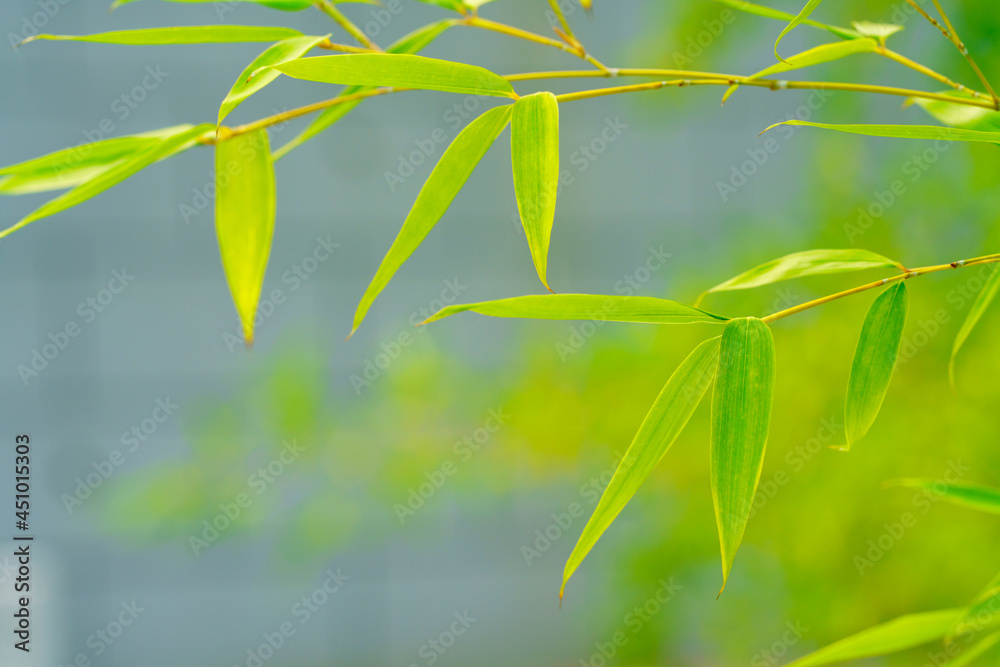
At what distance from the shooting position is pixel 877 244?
34.8 inches

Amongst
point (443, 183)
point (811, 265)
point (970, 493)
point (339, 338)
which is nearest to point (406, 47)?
point (443, 183)

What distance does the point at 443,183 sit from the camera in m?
0.29

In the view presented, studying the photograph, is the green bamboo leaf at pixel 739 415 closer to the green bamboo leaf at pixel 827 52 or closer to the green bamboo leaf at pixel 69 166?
the green bamboo leaf at pixel 827 52

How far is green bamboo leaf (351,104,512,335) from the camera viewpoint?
0.29 metres

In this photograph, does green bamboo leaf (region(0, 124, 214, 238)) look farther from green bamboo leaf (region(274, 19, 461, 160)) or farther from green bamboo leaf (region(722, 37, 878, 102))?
green bamboo leaf (region(722, 37, 878, 102))

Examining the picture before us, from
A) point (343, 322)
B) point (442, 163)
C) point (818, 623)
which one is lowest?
point (818, 623)

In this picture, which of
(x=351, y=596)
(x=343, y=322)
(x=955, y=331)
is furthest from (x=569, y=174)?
(x=351, y=596)

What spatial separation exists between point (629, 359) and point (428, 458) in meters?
0.36

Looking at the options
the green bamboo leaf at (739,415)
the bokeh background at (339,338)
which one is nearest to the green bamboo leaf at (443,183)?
the green bamboo leaf at (739,415)

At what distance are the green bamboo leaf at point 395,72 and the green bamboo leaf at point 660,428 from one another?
0.12 meters

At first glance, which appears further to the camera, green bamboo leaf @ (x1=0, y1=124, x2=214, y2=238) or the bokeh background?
the bokeh background

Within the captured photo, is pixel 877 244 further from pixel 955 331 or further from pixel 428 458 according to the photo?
pixel 428 458

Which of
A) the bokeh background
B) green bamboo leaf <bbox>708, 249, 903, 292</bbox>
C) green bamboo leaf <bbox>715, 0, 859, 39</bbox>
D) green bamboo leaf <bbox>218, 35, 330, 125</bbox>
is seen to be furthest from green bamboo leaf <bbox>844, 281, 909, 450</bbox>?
the bokeh background

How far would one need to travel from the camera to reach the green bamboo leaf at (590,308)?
262 mm
